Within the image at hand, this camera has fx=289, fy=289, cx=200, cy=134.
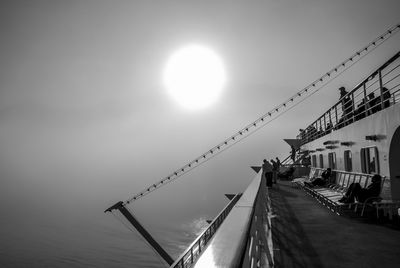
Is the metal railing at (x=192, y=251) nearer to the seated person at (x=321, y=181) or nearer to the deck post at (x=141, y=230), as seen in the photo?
the seated person at (x=321, y=181)

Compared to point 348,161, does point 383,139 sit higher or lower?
higher

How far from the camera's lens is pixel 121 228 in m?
138

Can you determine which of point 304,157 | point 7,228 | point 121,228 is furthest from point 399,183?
point 7,228

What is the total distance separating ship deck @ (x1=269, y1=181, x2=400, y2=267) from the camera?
4.71 metres

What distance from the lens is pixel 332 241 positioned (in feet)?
19.5

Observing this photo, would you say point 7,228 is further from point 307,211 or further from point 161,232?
point 307,211

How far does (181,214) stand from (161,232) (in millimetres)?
53726

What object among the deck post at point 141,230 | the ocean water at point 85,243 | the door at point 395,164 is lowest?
the ocean water at point 85,243

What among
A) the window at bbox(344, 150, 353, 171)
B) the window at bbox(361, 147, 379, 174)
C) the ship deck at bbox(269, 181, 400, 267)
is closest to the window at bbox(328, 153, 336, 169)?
the window at bbox(344, 150, 353, 171)

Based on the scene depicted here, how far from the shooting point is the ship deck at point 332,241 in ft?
15.4

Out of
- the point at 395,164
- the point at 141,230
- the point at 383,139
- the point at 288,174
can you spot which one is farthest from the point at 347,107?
the point at 141,230

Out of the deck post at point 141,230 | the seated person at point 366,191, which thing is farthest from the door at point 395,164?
the deck post at point 141,230

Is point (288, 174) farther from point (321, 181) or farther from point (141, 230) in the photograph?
point (141, 230)

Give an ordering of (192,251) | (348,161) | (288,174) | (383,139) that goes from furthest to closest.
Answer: (288,174), (348,161), (383,139), (192,251)
